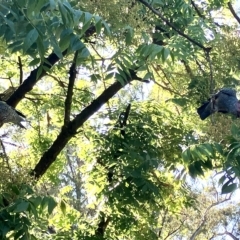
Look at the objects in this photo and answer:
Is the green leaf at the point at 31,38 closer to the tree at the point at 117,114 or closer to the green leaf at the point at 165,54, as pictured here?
the tree at the point at 117,114

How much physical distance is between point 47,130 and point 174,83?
5.22 ft

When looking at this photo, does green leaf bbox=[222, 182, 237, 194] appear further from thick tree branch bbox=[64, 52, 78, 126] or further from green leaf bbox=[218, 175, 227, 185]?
thick tree branch bbox=[64, 52, 78, 126]

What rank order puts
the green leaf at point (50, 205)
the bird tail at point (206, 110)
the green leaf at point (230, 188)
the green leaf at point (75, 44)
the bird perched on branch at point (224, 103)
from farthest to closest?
1. the bird tail at point (206, 110)
2. the bird perched on branch at point (224, 103)
3. the green leaf at point (50, 205)
4. the green leaf at point (230, 188)
5. the green leaf at point (75, 44)

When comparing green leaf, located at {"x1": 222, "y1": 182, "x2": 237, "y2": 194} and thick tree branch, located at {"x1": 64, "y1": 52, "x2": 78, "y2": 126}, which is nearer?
green leaf, located at {"x1": 222, "y1": 182, "x2": 237, "y2": 194}

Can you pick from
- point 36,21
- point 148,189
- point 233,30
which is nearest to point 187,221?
point 148,189

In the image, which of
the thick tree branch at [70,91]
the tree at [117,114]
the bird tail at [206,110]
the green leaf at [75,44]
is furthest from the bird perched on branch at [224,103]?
the thick tree branch at [70,91]

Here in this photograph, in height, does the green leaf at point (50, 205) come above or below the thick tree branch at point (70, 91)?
below

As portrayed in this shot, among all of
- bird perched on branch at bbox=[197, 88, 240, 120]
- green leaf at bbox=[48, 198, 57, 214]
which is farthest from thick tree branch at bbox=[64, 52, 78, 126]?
green leaf at bbox=[48, 198, 57, 214]

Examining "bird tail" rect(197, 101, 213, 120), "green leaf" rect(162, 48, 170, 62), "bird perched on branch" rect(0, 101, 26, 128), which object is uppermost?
"bird tail" rect(197, 101, 213, 120)

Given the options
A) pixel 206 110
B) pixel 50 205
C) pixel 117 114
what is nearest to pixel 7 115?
pixel 50 205

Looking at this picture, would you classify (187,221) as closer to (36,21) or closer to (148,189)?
(148,189)

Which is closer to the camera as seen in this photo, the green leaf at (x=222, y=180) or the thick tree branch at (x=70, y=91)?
the green leaf at (x=222, y=180)

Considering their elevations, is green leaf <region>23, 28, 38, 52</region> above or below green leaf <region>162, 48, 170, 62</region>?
below

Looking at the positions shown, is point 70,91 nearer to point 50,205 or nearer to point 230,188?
point 50,205
